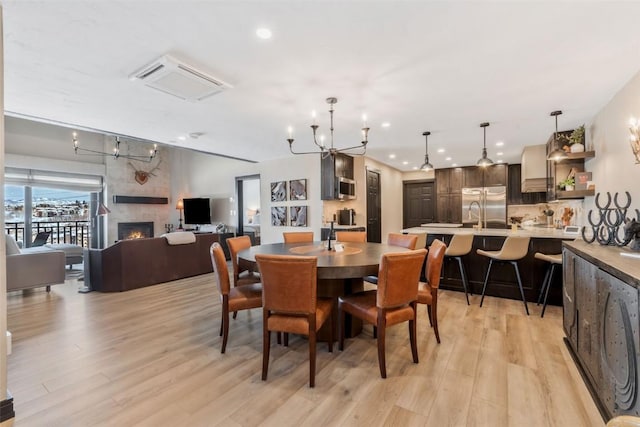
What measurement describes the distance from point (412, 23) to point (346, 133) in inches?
106

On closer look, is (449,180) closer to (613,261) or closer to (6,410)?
(613,261)

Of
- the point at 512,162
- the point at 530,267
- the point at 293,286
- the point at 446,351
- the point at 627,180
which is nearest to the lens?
the point at 293,286

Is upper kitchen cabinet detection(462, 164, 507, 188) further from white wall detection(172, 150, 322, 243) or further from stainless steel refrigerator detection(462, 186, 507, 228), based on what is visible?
white wall detection(172, 150, 322, 243)

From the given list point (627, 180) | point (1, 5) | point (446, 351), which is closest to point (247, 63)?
point (1, 5)

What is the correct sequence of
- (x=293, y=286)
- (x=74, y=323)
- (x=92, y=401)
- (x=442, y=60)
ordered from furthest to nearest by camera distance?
1. (x=74, y=323)
2. (x=442, y=60)
3. (x=293, y=286)
4. (x=92, y=401)

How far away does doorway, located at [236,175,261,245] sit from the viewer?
26.2ft

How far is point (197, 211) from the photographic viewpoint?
8.38 meters

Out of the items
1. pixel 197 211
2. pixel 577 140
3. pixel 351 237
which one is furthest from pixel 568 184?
pixel 197 211

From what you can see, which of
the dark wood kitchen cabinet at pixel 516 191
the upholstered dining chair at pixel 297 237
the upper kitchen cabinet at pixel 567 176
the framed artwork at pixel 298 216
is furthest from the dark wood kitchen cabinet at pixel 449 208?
the upholstered dining chair at pixel 297 237

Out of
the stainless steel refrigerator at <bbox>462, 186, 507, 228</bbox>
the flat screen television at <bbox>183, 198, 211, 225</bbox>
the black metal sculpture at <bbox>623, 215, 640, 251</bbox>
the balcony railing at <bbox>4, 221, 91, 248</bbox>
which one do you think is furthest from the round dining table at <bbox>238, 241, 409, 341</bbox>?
the balcony railing at <bbox>4, 221, 91, 248</bbox>

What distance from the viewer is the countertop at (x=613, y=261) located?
137 centimetres

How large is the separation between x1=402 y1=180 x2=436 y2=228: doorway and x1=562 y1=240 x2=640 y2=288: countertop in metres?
6.24

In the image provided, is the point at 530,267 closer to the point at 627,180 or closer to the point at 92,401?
the point at 627,180

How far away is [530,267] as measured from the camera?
3.93m
